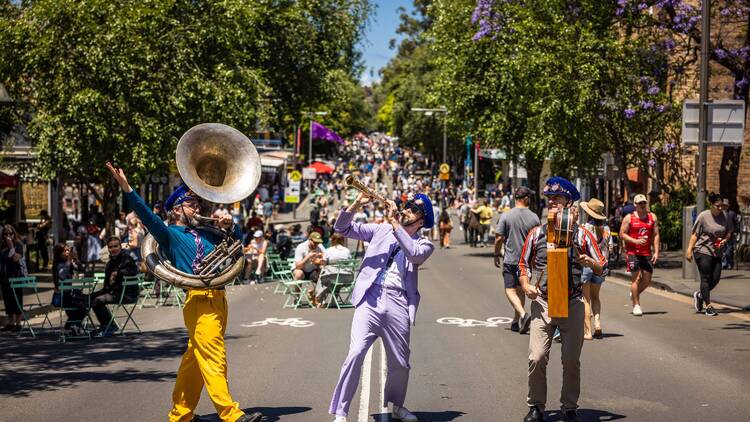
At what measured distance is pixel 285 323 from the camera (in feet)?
49.4

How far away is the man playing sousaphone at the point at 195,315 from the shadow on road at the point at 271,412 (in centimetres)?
38

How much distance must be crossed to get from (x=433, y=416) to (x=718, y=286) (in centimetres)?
1366

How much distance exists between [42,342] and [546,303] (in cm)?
817

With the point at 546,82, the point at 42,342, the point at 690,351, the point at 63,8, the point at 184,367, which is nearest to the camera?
the point at 184,367

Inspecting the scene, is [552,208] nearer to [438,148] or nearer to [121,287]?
[121,287]

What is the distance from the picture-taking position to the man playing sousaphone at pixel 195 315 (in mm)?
7344

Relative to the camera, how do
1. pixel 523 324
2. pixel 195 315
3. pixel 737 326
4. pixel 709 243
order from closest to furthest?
pixel 195 315 → pixel 523 324 → pixel 737 326 → pixel 709 243

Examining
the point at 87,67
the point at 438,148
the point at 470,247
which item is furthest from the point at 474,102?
the point at 438,148

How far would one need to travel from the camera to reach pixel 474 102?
33.5 m

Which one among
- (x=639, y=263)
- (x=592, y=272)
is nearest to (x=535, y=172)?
(x=639, y=263)

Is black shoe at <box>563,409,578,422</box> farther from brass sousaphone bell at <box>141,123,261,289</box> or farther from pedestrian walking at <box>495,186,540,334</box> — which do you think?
pedestrian walking at <box>495,186,540,334</box>

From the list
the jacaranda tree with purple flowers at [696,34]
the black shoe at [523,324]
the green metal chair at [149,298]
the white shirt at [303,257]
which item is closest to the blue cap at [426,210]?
the black shoe at [523,324]

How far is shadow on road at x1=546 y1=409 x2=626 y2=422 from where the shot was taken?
8.16m

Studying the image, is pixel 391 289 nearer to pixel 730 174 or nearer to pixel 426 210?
pixel 426 210
